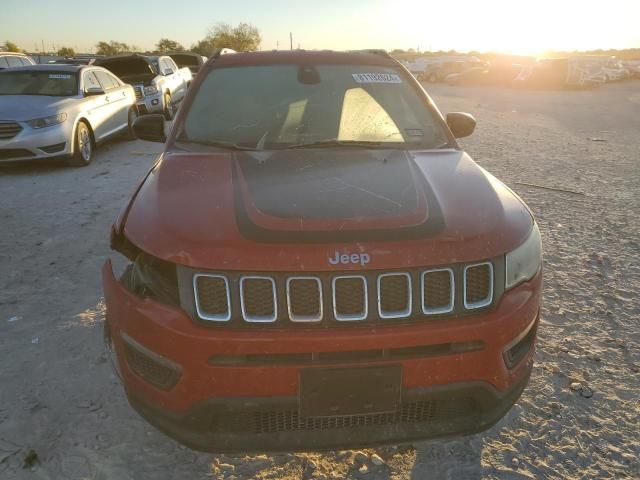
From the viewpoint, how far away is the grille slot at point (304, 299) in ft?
5.65

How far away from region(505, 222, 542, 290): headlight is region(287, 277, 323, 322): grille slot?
723mm

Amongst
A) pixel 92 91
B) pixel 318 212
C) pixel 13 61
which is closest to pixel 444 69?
pixel 13 61

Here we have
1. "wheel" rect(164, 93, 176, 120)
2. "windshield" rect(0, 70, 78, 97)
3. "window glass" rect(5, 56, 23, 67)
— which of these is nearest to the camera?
"windshield" rect(0, 70, 78, 97)

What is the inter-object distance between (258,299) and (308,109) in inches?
67.8

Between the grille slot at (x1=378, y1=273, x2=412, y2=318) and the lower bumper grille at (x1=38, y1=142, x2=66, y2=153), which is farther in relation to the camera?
the lower bumper grille at (x1=38, y1=142, x2=66, y2=153)

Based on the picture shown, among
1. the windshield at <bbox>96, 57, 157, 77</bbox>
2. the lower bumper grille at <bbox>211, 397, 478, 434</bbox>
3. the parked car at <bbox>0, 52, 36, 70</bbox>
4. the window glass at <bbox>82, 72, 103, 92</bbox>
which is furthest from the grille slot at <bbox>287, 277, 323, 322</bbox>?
the parked car at <bbox>0, 52, 36, 70</bbox>

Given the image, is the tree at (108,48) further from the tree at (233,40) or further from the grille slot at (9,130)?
the grille slot at (9,130)

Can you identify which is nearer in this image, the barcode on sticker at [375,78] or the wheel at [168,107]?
the barcode on sticker at [375,78]

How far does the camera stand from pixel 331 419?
72.7 inches

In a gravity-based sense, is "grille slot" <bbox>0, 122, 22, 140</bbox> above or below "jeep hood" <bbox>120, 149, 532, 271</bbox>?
below

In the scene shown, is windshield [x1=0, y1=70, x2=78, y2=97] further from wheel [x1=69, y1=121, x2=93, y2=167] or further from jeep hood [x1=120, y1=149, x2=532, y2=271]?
jeep hood [x1=120, y1=149, x2=532, y2=271]

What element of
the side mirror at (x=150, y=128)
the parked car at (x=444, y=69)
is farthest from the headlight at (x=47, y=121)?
the parked car at (x=444, y=69)

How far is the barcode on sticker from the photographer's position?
3334 mm

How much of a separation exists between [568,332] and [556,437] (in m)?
1.03
